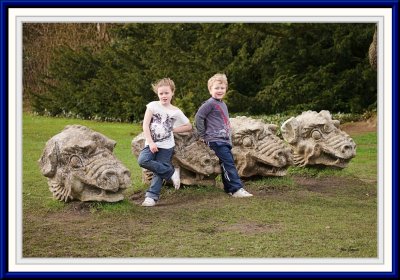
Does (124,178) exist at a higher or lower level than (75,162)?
lower

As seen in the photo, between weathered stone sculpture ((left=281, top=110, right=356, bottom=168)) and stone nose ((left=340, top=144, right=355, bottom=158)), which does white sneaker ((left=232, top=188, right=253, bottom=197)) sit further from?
stone nose ((left=340, top=144, right=355, bottom=158))

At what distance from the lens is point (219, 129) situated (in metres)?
7.36

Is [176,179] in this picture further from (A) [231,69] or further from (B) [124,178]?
(A) [231,69]

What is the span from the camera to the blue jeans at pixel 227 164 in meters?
7.35

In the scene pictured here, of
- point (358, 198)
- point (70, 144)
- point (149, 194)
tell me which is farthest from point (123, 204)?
point (358, 198)

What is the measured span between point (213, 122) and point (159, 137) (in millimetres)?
816

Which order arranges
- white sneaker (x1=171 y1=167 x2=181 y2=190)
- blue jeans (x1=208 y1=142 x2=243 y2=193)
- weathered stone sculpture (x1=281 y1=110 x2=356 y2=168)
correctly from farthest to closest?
weathered stone sculpture (x1=281 y1=110 x2=356 y2=168)
blue jeans (x1=208 y1=142 x2=243 y2=193)
white sneaker (x1=171 y1=167 x2=181 y2=190)

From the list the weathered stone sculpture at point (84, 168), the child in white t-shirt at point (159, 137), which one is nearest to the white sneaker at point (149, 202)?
the child in white t-shirt at point (159, 137)

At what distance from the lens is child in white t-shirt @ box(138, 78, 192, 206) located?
22.4 ft

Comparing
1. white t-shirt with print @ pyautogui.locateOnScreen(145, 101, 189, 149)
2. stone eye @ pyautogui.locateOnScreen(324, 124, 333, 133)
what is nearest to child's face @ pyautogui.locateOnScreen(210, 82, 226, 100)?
white t-shirt with print @ pyautogui.locateOnScreen(145, 101, 189, 149)

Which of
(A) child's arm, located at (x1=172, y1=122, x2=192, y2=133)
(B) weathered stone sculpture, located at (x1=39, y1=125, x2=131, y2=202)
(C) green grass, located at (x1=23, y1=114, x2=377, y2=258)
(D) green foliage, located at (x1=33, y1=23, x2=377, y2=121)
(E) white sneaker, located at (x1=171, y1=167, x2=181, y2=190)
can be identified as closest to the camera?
(C) green grass, located at (x1=23, y1=114, x2=377, y2=258)

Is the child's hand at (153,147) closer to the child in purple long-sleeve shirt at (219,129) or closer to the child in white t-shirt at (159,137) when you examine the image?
the child in white t-shirt at (159,137)

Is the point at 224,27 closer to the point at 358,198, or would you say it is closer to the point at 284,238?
the point at 358,198

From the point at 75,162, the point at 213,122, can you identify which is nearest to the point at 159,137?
the point at 213,122
